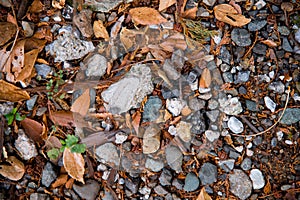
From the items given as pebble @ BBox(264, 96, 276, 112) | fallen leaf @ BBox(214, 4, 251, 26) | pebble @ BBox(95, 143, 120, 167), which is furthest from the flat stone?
pebble @ BBox(264, 96, 276, 112)

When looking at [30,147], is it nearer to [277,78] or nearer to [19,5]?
[19,5]

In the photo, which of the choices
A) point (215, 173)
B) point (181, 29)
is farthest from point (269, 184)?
point (181, 29)

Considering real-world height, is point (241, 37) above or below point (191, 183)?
above

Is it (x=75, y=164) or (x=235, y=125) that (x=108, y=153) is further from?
(x=235, y=125)

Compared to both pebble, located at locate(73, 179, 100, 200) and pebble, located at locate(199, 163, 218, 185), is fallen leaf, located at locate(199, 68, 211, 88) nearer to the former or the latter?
pebble, located at locate(199, 163, 218, 185)

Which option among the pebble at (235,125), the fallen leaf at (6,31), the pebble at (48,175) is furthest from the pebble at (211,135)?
the fallen leaf at (6,31)

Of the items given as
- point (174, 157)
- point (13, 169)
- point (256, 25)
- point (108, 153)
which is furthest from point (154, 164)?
point (256, 25)

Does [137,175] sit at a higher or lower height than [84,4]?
lower
